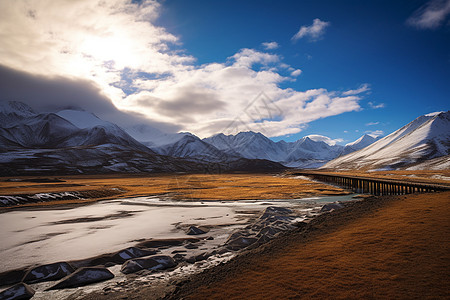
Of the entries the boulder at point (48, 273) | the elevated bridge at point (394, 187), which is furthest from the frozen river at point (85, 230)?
the elevated bridge at point (394, 187)

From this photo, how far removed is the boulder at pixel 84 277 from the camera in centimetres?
913

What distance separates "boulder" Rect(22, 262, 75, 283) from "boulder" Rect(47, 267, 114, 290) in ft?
3.23

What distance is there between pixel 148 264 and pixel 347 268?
8.16 metres

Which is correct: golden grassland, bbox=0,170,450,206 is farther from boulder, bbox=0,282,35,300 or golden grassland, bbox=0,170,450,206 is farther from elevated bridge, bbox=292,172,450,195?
boulder, bbox=0,282,35,300

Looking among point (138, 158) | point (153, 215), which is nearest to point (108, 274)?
point (153, 215)

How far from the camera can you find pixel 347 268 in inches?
310

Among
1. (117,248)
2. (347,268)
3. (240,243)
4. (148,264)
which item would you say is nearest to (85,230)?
(117,248)

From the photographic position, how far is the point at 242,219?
2117 cm

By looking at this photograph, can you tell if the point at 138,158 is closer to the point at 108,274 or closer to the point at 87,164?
the point at 87,164

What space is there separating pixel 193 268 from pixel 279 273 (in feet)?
13.7

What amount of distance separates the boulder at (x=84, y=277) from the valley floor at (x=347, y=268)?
2573 mm

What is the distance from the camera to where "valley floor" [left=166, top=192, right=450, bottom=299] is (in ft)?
21.8

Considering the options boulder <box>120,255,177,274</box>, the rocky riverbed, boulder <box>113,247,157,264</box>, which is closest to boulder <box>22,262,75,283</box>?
the rocky riverbed

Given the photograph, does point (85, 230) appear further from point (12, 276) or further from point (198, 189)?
point (198, 189)
